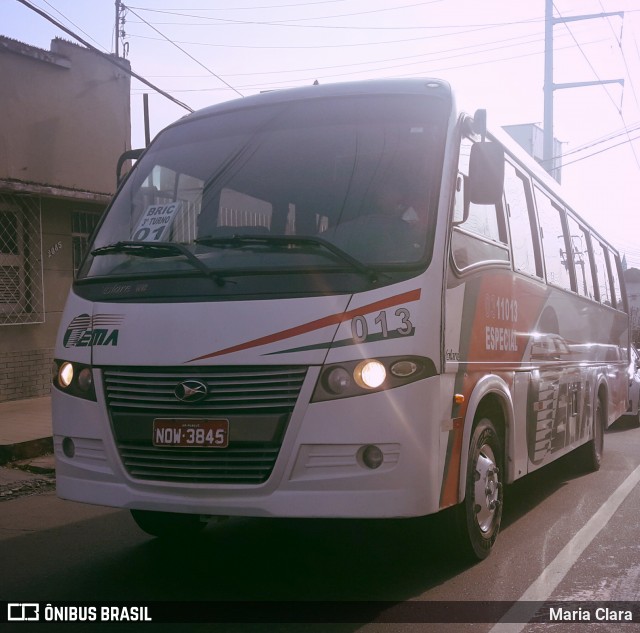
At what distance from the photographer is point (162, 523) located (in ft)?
18.9

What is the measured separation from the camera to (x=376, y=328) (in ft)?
14.4

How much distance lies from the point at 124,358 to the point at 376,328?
134 centimetres

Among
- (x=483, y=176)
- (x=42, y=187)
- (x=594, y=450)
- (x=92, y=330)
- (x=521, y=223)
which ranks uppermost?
(x=42, y=187)

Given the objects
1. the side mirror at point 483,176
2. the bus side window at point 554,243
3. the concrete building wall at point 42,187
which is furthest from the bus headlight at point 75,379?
the concrete building wall at point 42,187

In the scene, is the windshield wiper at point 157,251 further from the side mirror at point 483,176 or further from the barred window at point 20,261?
the barred window at point 20,261

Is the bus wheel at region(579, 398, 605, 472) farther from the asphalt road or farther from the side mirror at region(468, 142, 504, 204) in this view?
the side mirror at region(468, 142, 504, 204)

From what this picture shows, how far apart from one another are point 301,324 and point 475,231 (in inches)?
58.2

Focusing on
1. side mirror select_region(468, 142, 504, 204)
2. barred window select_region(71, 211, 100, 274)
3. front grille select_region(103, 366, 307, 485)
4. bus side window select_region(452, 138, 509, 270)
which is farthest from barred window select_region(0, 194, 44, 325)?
side mirror select_region(468, 142, 504, 204)

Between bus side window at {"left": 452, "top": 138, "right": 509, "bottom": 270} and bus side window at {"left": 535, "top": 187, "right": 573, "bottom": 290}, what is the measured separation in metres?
1.49

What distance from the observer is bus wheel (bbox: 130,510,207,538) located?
568 centimetres

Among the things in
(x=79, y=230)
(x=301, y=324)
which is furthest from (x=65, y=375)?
(x=79, y=230)

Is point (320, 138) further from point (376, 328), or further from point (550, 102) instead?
point (550, 102)

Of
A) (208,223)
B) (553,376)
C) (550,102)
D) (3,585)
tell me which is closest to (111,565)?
(3,585)

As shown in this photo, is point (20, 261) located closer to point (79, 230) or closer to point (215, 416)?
point (79, 230)
